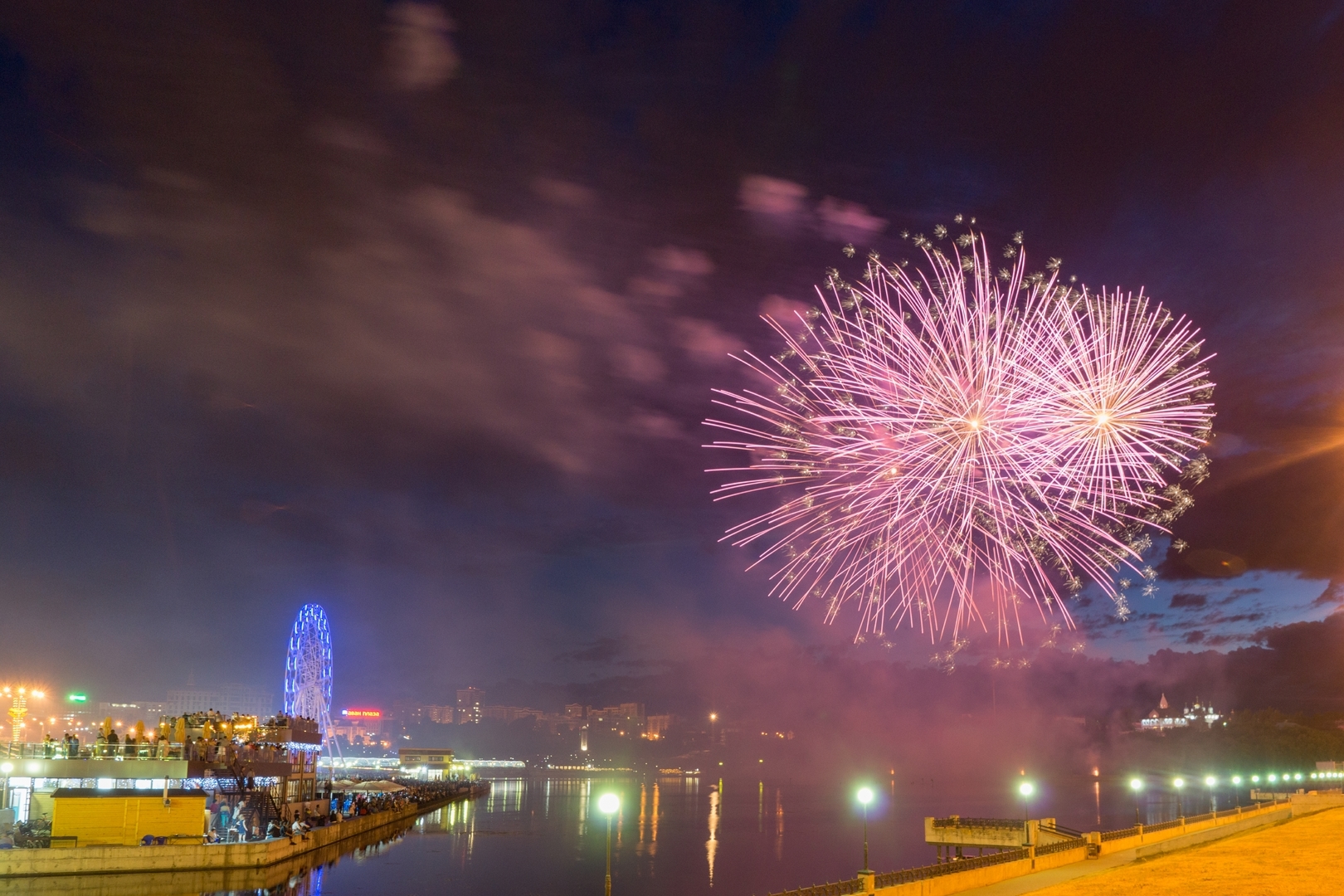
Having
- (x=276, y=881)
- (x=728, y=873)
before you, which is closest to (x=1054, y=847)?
(x=728, y=873)

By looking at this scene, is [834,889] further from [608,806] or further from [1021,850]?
[1021,850]

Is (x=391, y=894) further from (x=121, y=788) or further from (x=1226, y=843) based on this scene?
(x=1226, y=843)

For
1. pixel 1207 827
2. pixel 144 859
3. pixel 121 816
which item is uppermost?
pixel 121 816

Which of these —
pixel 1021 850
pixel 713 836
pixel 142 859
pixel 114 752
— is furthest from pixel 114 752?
pixel 713 836

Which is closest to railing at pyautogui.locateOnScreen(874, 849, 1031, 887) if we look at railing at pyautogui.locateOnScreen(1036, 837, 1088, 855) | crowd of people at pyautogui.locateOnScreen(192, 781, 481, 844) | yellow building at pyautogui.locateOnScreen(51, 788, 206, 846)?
railing at pyautogui.locateOnScreen(1036, 837, 1088, 855)

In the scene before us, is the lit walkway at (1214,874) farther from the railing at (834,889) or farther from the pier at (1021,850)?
the railing at (834,889)

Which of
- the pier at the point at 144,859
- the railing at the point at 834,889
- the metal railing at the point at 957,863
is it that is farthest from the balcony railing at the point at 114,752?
the railing at the point at 834,889

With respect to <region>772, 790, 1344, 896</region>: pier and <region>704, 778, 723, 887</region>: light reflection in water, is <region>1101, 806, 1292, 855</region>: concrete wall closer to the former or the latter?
<region>772, 790, 1344, 896</region>: pier
